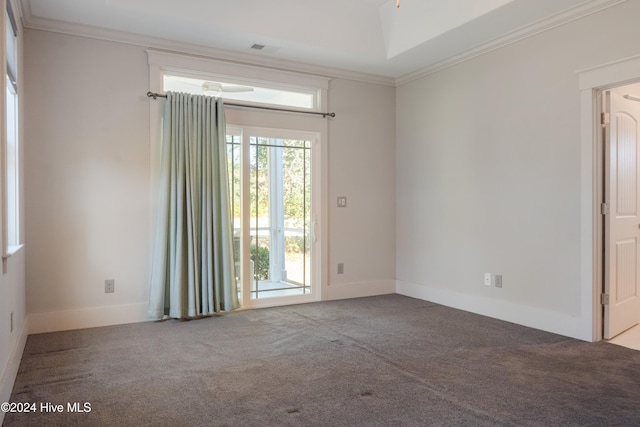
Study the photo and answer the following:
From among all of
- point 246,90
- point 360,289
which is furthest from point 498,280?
point 246,90

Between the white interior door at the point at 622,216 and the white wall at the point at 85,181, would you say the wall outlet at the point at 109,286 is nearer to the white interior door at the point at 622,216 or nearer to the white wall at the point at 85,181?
the white wall at the point at 85,181

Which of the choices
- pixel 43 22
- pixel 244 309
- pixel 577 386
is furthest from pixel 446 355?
pixel 43 22

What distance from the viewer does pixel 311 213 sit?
5336mm

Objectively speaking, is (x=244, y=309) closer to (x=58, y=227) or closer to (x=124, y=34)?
(x=58, y=227)

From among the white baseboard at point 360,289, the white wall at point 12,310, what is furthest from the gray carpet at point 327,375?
the white baseboard at point 360,289

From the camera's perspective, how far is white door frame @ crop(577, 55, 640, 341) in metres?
3.70

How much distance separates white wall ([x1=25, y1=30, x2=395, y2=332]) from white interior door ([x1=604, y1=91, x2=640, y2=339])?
4134 millimetres

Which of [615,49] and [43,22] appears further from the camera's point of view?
[43,22]

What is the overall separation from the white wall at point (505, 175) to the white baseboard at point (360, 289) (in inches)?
7.5

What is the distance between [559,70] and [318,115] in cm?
253

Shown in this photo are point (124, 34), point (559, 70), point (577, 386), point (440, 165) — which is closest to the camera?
point (577, 386)

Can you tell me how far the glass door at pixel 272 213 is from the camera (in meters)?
4.90

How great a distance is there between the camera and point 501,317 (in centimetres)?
446

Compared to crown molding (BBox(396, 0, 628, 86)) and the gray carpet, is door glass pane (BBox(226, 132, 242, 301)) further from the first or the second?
crown molding (BBox(396, 0, 628, 86))
